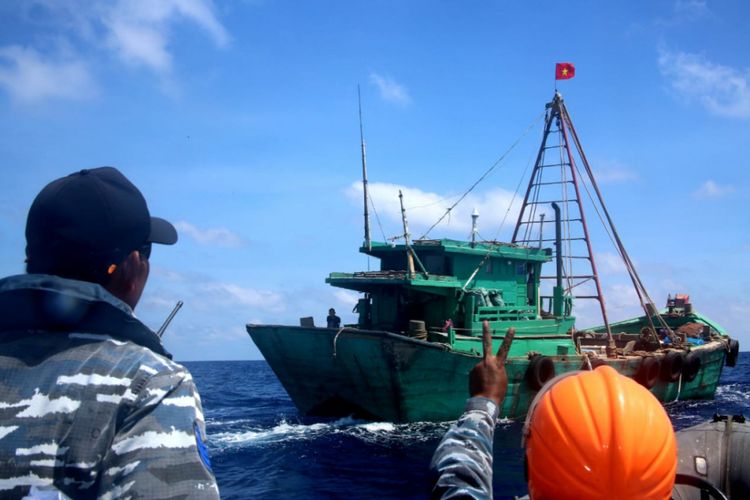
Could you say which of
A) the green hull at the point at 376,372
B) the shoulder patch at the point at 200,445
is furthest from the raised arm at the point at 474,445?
the green hull at the point at 376,372

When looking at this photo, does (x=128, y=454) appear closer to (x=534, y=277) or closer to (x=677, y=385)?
(x=534, y=277)

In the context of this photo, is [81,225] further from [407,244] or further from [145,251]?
[407,244]

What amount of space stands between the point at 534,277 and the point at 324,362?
8012 millimetres

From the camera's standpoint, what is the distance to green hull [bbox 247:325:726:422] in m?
13.5

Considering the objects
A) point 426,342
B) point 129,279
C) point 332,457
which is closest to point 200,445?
point 129,279

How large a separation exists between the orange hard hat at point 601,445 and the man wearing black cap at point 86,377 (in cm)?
112

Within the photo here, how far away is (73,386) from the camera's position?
151 cm

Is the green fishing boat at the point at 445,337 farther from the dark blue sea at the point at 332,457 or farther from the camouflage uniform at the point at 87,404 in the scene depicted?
the camouflage uniform at the point at 87,404

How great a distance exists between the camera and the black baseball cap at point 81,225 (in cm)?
170

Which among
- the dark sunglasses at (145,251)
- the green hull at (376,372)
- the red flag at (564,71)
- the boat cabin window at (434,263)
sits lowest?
the green hull at (376,372)

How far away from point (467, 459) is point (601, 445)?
1.40ft

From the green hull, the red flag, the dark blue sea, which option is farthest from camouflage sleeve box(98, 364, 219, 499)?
the red flag

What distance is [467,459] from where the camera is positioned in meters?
2.05

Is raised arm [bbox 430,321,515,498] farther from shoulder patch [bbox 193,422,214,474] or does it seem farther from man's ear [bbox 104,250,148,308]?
man's ear [bbox 104,250,148,308]
